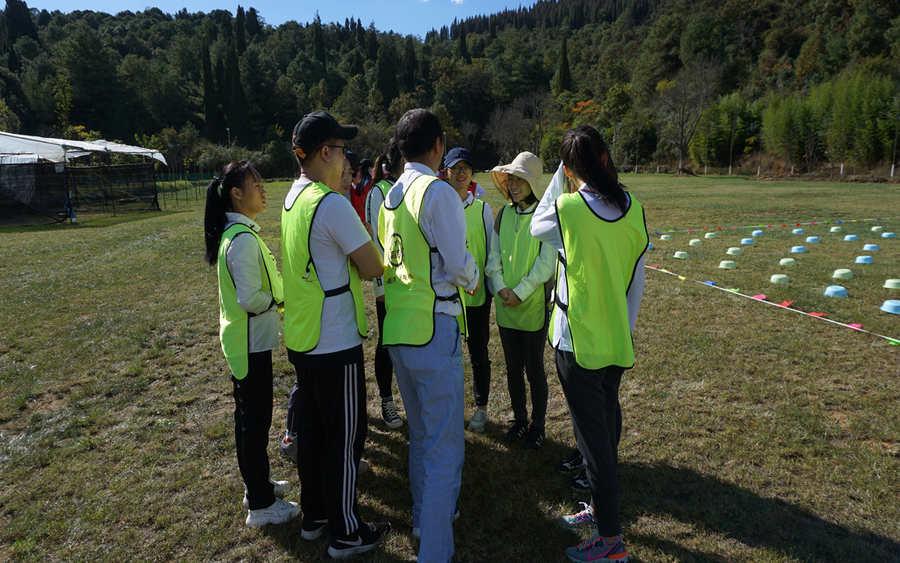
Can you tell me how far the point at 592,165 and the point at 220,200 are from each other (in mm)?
1896

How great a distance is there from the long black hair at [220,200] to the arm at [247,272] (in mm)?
181

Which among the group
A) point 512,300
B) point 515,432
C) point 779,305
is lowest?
point 515,432

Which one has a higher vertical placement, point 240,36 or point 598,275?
point 240,36

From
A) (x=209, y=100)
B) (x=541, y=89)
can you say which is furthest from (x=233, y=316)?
(x=541, y=89)

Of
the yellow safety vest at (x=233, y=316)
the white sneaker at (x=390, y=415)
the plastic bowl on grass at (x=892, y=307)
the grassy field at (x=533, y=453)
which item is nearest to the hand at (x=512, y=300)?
the grassy field at (x=533, y=453)

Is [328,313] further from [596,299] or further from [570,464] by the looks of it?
[570,464]

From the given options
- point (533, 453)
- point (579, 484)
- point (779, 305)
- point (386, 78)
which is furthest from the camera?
point (386, 78)

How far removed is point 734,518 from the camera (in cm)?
263

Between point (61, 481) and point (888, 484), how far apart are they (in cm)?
478

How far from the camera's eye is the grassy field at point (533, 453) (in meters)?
2.52

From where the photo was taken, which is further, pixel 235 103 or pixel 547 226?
pixel 235 103

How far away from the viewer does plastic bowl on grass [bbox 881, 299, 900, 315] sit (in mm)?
5625

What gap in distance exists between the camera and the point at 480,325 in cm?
346

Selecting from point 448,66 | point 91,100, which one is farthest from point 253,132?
point 448,66
